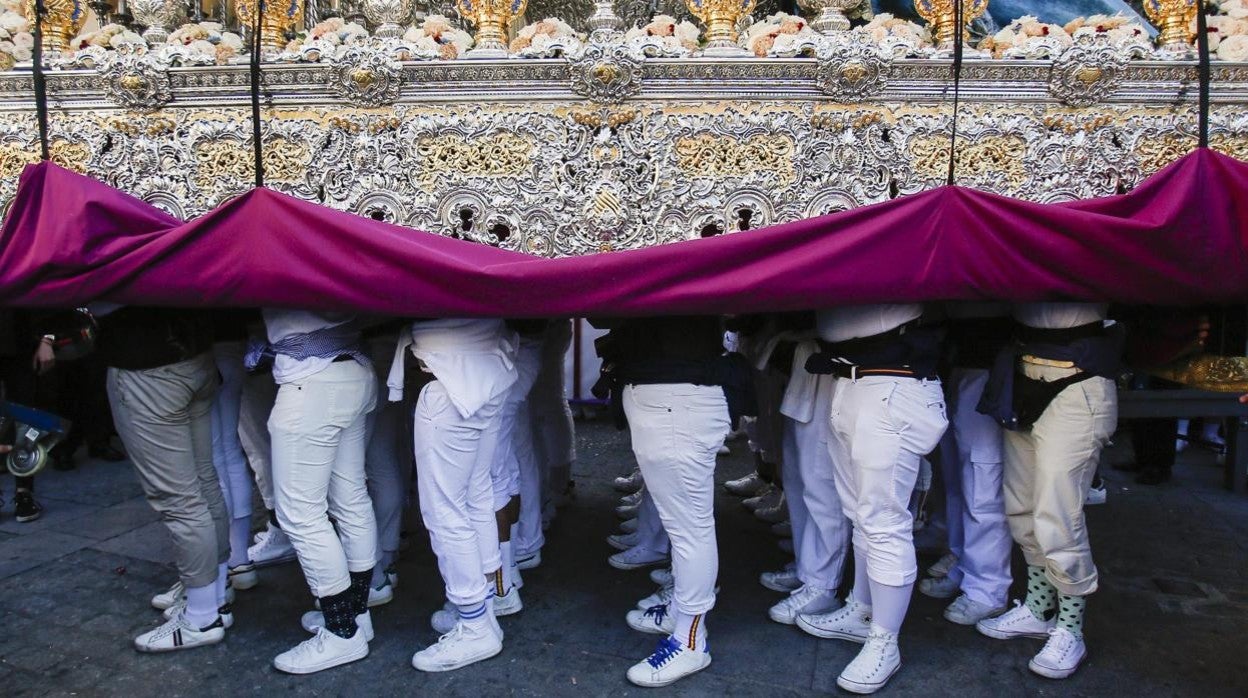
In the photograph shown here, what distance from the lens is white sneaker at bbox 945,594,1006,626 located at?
325 cm

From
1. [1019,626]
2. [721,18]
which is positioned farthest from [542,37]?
[1019,626]

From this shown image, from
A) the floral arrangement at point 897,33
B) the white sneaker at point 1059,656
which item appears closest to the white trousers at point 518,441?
the floral arrangement at point 897,33

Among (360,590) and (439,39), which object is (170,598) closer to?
(360,590)

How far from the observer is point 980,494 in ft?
10.7

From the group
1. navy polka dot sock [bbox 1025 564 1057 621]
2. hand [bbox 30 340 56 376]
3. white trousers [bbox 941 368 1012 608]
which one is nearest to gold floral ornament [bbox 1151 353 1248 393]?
white trousers [bbox 941 368 1012 608]

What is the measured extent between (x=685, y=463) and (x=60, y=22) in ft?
9.44

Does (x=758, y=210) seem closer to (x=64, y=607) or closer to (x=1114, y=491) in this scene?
(x=64, y=607)

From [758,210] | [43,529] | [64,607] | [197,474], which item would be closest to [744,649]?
[758,210]

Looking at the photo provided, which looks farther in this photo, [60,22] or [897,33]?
[60,22]

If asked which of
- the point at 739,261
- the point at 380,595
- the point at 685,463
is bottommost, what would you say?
the point at 380,595

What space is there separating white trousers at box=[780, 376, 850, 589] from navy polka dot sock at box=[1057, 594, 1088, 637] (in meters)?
0.81

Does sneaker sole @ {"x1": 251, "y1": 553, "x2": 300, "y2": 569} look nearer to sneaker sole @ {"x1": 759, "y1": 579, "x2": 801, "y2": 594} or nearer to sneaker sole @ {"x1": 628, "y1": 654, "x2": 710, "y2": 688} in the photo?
sneaker sole @ {"x1": 628, "y1": 654, "x2": 710, "y2": 688}

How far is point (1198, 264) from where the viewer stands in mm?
2486

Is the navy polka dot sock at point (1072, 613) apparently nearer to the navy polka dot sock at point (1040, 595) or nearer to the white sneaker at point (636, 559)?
the navy polka dot sock at point (1040, 595)
